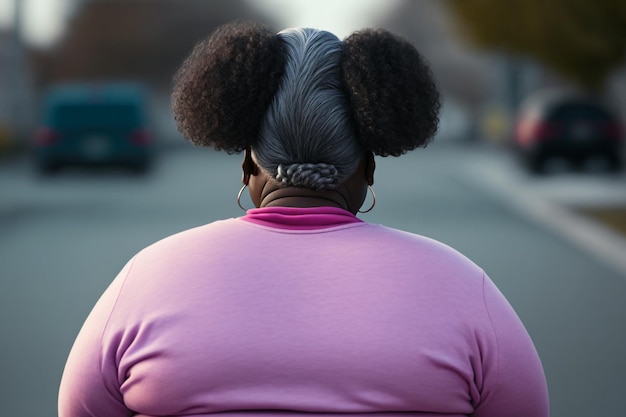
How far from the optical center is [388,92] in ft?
6.95

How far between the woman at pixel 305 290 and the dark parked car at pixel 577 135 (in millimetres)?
24050

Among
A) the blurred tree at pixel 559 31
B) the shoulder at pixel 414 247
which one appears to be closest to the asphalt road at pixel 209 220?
the blurred tree at pixel 559 31

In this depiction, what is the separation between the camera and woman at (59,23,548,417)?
199 cm

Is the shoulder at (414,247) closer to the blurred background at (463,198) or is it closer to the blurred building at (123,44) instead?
the blurred background at (463,198)

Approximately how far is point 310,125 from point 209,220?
14.3m

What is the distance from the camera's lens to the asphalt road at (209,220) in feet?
23.6

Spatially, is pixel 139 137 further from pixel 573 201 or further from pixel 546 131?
pixel 573 201

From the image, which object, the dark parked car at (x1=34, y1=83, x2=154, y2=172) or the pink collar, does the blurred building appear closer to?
the dark parked car at (x1=34, y1=83, x2=154, y2=172)

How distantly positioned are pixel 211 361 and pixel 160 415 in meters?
0.14

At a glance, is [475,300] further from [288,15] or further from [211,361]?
[288,15]

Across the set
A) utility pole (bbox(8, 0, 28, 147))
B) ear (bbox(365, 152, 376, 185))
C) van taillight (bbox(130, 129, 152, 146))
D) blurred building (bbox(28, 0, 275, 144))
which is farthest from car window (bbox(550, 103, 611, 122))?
blurred building (bbox(28, 0, 275, 144))

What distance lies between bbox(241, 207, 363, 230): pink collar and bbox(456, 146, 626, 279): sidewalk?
9640 millimetres

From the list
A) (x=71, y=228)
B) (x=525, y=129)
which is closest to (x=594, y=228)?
(x=71, y=228)

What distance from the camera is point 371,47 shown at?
2143 millimetres
